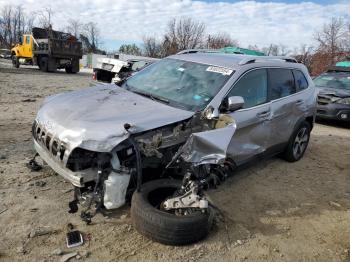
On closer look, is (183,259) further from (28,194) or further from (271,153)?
A: (271,153)

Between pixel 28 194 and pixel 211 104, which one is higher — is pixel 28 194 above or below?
below

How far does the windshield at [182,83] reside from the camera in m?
4.23

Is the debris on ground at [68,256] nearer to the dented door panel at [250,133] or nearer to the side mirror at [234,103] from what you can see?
the dented door panel at [250,133]

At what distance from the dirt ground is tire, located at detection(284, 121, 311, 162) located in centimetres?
28

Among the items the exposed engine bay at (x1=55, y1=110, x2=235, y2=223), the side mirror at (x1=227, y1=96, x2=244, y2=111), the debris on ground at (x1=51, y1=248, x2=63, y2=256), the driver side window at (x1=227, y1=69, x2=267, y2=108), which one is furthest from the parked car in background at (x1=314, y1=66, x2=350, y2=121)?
the debris on ground at (x1=51, y1=248, x2=63, y2=256)

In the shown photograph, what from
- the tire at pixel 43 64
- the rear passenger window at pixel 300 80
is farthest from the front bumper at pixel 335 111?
the tire at pixel 43 64

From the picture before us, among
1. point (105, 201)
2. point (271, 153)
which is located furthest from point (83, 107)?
point (271, 153)

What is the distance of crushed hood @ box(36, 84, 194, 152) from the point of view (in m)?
3.26

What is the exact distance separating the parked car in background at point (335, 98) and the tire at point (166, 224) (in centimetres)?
830

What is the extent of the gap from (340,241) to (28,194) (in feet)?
11.9

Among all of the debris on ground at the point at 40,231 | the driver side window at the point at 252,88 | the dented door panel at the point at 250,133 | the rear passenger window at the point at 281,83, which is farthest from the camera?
the rear passenger window at the point at 281,83

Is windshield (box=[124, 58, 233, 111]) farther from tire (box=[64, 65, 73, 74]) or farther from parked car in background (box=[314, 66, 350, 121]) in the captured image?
tire (box=[64, 65, 73, 74])

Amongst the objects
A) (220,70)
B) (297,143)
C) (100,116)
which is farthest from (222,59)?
(297,143)

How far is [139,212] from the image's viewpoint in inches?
131
